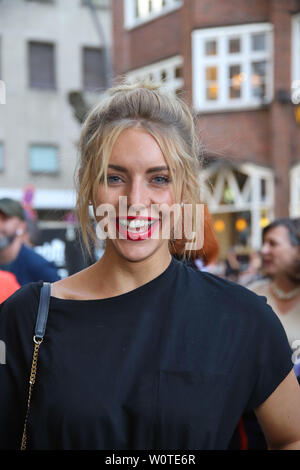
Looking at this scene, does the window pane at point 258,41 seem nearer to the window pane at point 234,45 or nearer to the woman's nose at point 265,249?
the window pane at point 234,45

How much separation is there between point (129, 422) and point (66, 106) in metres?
20.1

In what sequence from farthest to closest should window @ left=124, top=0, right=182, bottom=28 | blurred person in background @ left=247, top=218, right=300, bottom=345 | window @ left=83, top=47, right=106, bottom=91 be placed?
1. window @ left=83, top=47, right=106, bottom=91
2. window @ left=124, top=0, right=182, bottom=28
3. blurred person in background @ left=247, top=218, right=300, bottom=345

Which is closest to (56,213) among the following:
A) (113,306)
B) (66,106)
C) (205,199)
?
(205,199)

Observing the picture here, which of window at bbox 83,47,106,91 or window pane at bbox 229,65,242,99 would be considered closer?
window pane at bbox 229,65,242,99

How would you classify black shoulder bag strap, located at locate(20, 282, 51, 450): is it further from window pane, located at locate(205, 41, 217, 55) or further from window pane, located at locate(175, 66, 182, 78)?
window pane, located at locate(175, 66, 182, 78)

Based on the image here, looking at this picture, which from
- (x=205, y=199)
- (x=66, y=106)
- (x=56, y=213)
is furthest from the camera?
(x=66, y=106)

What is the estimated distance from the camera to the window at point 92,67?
69.6ft

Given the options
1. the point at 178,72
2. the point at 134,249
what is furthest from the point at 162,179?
the point at 178,72

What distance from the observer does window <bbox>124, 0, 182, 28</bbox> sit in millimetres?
15289

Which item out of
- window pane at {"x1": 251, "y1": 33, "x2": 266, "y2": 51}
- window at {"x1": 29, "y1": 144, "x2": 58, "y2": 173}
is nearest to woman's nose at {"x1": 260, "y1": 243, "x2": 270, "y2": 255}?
window pane at {"x1": 251, "y1": 33, "x2": 266, "y2": 51}

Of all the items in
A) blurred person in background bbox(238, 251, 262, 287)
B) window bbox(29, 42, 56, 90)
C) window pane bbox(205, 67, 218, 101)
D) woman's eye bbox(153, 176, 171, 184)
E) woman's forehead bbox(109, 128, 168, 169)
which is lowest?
blurred person in background bbox(238, 251, 262, 287)

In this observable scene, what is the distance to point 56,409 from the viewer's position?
1.40 m

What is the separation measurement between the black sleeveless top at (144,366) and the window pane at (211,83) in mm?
13246
